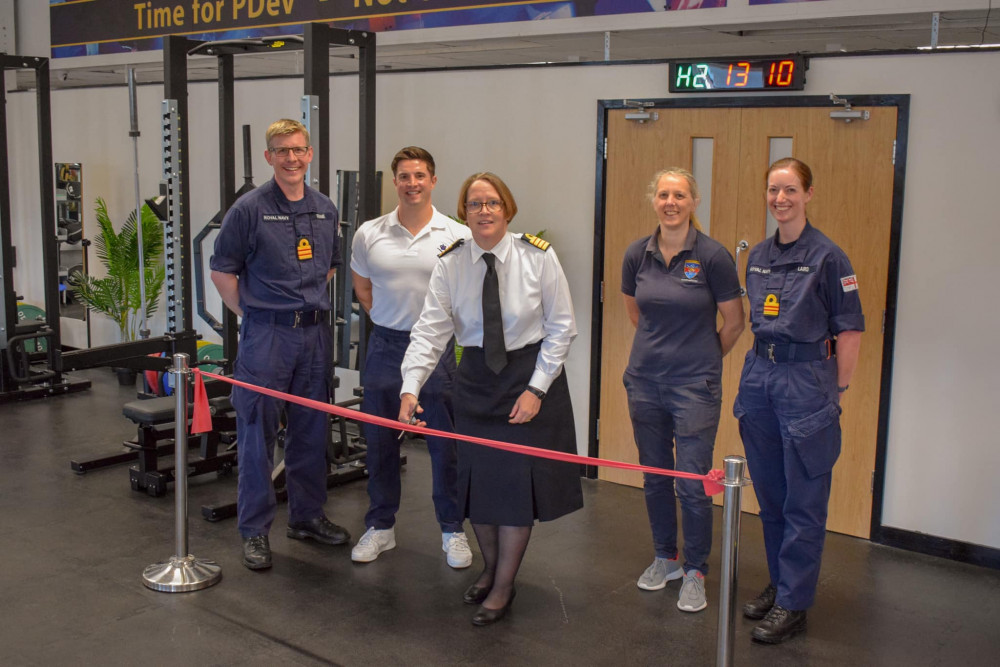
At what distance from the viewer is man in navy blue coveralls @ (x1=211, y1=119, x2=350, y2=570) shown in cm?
401

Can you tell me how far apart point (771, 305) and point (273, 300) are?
1.95 m

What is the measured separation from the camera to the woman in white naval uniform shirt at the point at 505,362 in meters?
3.42

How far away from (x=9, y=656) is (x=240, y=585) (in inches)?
34.6

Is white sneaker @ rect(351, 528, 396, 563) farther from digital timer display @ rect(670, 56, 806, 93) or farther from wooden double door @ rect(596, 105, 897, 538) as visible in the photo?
digital timer display @ rect(670, 56, 806, 93)

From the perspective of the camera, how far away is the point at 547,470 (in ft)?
11.5

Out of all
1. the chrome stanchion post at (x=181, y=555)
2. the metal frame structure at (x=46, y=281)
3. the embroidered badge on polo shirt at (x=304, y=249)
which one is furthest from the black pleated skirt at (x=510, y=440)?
the metal frame structure at (x=46, y=281)

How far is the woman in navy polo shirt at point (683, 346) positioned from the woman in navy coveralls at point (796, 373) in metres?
0.15

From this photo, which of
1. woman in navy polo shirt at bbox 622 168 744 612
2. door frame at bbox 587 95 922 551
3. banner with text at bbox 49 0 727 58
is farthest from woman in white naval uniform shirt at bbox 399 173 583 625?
banner with text at bbox 49 0 727 58

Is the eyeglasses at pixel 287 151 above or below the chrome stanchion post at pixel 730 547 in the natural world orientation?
above

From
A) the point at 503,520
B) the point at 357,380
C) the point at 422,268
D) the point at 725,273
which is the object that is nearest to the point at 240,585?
the point at 503,520

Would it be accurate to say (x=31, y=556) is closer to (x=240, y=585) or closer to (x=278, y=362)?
(x=240, y=585)

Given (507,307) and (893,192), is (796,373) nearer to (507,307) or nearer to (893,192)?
(507,307)

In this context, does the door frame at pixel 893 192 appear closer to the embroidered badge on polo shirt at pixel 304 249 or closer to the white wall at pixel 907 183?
the white wall at pixel 907 183

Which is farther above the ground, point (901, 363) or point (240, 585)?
point (901, 363)
